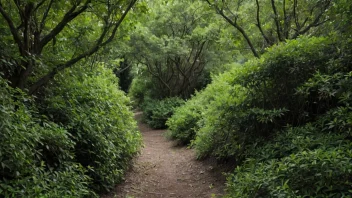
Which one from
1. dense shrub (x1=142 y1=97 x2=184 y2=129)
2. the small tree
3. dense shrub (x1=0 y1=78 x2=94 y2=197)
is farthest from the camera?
dense shrub (x1=142 y1=97 x2=184 y2=129)

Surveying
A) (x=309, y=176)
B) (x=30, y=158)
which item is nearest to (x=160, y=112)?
(x=30, y=158)

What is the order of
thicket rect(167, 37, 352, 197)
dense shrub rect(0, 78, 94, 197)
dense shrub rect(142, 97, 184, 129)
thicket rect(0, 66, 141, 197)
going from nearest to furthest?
dense shrub rect(0, 78, 94, 197), thicket rect(0, 66, 141, 197), thicket rect(167, 37, 352, 197), dense shrub rect(142, 97, 184, 129)

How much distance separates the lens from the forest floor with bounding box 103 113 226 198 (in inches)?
217

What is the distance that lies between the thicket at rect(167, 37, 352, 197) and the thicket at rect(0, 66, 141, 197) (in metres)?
2.20

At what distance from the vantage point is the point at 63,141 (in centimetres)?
393

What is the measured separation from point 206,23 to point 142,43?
12.0 ft

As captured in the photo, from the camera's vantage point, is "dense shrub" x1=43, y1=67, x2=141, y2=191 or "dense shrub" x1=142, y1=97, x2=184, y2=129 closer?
"dense shrub" x1=43, y1=67, x2=141, y2=191

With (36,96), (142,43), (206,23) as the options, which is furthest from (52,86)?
(206,23)

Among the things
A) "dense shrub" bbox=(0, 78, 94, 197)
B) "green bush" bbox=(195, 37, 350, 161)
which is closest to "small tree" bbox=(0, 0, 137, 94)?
"dense shrub" bbox=(0, 78, 94, 197)

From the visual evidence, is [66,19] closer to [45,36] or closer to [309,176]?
[45,36]

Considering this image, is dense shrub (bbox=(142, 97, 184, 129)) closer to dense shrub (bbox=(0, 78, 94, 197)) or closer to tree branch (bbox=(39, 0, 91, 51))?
tree branch (bbox=(39, 0, 91, 51))

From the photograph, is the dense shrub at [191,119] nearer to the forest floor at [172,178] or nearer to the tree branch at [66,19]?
the forest floor at [172,178]

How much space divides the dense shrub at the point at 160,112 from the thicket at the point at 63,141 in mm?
8307

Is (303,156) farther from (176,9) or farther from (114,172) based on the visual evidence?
(176,9)
